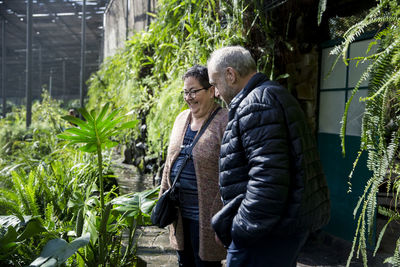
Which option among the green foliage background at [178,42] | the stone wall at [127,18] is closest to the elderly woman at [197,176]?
the green foliage background at [178,42]

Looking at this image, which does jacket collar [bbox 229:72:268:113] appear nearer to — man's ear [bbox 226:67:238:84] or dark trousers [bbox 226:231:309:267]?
man's ear [bbox 226:67:238:84]

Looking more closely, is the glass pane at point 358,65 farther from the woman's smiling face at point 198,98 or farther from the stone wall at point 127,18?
the stone wall at point 127,18

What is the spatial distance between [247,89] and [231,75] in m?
0.13

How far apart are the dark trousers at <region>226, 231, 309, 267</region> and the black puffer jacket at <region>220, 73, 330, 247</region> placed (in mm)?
52

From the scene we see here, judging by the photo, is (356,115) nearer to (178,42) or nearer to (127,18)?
(178,42)

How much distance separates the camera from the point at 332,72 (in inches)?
140

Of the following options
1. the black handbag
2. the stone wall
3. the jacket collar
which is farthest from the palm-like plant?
the stone wall

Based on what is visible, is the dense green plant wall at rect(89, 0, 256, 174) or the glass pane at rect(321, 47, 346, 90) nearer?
the dense green plant wall at rect(89, 0, 256, 174)

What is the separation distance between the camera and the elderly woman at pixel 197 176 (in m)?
1.88

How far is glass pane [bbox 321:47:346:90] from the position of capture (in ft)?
11.3

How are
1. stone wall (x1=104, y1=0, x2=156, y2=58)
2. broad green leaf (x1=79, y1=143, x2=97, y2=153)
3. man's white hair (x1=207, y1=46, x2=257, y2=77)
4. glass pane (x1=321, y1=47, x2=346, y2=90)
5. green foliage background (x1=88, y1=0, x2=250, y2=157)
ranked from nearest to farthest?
man's white hair (x1=207, y1=46, x2=257, y2=77) → broad green leaf (x1=79, y1=143, x2=97, y2=153) → green foliage background (x1=88, y1=0, x2=250, y2=157) → glass pane (x1=321, y1=47, x2=346, y2=90) → stone wall (x1=104, y1=0, x2=156, y2=58)

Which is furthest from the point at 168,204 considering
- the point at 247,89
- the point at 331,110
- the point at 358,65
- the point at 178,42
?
the point at 178,42

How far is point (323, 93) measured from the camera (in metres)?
3.64

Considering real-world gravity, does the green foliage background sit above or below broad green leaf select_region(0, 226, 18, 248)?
above
